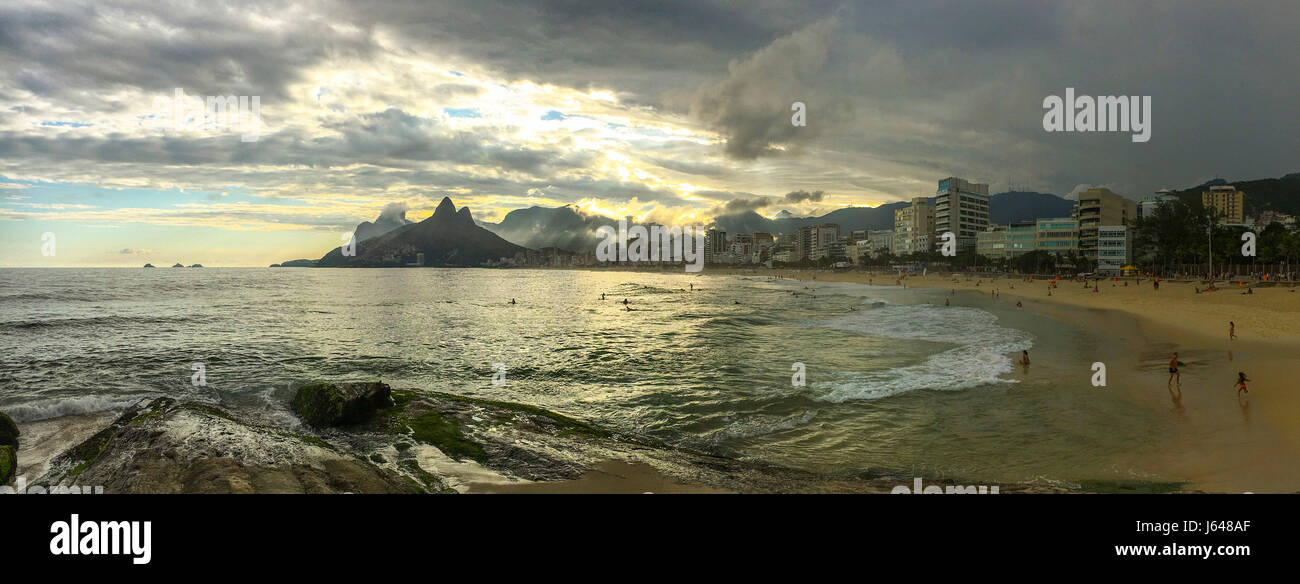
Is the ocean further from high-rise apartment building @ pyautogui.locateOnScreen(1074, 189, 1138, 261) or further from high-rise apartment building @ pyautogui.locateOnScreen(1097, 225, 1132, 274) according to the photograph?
high-rise apartment building @ pyautogui.locateOnScreen(1074, 189, 1138, 261)

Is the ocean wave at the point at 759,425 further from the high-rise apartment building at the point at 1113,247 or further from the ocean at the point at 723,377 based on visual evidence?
the high-rise apartment building at the point at 1113,247

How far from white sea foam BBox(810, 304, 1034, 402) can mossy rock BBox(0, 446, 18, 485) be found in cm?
1980

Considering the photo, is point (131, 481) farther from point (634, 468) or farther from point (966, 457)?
point (966, 457)

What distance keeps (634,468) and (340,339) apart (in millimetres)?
29558

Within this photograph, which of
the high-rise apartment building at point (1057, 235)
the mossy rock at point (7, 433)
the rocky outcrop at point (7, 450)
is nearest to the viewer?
the rocky outcrop at point (7, 450)

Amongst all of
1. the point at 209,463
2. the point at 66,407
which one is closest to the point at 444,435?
the point at 209,463

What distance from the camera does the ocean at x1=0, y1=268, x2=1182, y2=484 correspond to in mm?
13102

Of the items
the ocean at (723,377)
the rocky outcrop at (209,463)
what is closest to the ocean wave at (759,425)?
the ocean at (723,377)

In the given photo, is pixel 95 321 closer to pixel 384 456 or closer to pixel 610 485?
pixel 384 456

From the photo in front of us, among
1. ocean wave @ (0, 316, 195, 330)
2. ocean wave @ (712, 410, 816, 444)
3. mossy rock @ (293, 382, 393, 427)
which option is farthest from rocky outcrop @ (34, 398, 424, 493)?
ocean wave @ (0, 316, 195, 330)

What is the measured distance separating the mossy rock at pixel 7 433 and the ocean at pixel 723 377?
4.06 m

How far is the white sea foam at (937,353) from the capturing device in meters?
19.4
